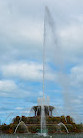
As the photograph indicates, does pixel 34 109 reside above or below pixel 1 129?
above

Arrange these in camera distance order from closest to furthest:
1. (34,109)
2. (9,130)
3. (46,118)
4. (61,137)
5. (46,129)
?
(61,137) < (46,129) < (9,130) < (46,118) < (34,109)

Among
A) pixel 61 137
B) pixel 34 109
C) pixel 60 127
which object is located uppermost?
pixel 34 109

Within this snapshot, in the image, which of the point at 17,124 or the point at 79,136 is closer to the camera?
the point at 79,136

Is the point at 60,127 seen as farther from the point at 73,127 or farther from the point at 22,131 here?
the point at 22,131

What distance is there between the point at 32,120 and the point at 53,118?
15.5 ft

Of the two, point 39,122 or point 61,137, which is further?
point 39,122

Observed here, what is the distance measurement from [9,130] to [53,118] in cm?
983

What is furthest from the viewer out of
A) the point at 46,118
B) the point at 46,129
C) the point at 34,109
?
the point at 34,109

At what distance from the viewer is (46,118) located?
50.2 metres

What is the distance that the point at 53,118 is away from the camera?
1956 inches

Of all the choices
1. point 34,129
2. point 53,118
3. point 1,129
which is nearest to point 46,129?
point 34,129

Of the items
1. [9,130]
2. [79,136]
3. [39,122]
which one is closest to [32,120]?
[39,122]

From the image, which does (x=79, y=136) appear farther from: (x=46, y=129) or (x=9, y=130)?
(x=9, y=130)

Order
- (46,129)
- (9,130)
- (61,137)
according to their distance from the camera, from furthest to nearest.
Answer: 1. (9,130)
2. (46,129)
3. (61,137)
